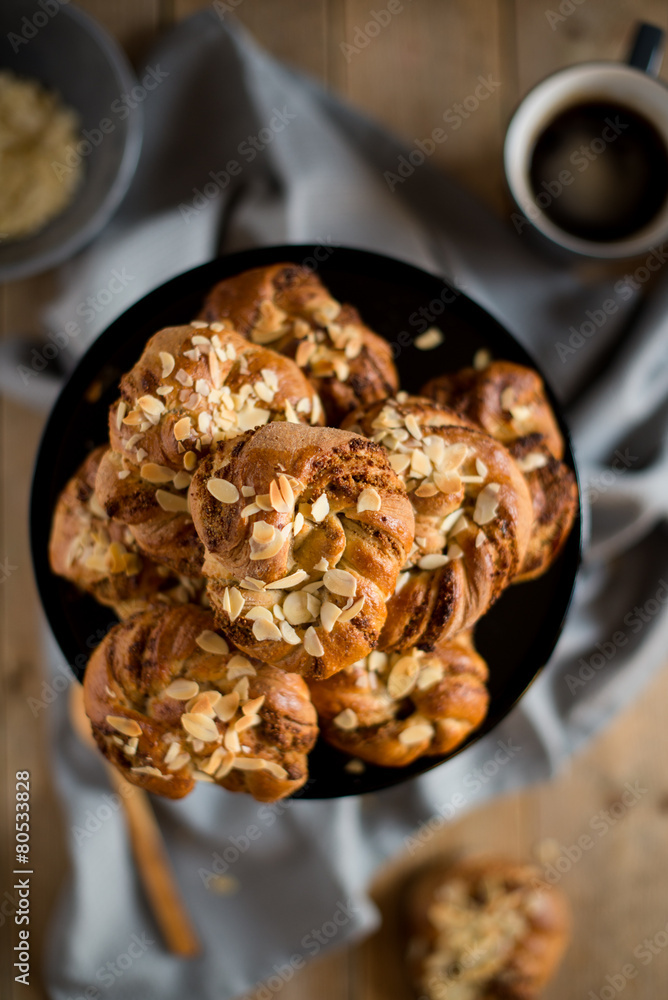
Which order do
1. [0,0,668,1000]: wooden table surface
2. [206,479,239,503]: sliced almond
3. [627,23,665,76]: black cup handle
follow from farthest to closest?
[0,0,668,1000]: wooden table surface < [627,23,665,76]: black cup handle < [206,479,239,503]: sliced almond

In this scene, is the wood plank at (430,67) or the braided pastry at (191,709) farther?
the wood plank at (430,67)

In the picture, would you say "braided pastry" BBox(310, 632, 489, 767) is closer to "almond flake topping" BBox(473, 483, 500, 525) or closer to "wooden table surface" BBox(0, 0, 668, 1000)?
"almond flake topping" BBox(473, 483, 500, 525)

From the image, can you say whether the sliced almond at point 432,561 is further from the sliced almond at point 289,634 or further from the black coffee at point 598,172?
the black coffee at point 598,172

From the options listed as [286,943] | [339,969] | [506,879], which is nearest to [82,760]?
[286,943]

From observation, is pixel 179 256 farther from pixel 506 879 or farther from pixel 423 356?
pixel 506 879

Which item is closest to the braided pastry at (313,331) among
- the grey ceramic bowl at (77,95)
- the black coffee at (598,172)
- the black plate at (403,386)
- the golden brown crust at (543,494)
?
the black plate at (403,386)

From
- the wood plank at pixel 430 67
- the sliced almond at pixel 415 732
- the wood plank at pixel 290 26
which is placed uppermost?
the wood plank at pixel 430 67

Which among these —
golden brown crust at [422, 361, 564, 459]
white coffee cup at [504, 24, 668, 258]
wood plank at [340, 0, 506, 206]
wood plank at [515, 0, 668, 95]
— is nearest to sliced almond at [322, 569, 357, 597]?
golden brown crust at [422, 361, 564, 459]

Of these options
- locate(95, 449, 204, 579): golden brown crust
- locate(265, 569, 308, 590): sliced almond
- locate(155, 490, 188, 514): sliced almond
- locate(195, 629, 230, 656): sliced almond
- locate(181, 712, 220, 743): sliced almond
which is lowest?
locate(181, 712, 220, 743): sliced almond
